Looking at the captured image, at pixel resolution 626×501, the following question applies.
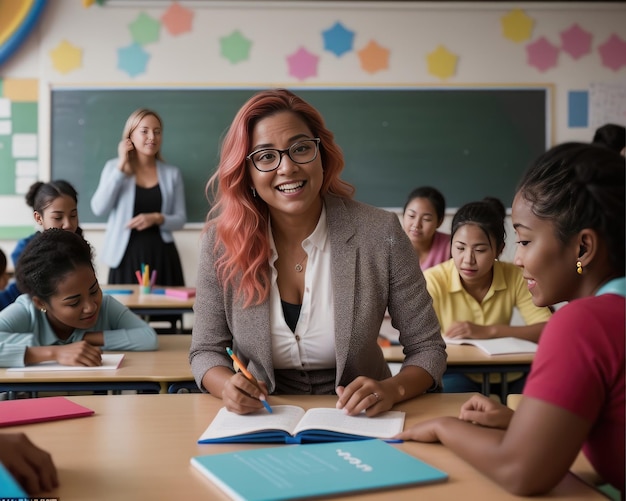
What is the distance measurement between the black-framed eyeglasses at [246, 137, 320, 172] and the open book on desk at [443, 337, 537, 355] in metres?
1.15

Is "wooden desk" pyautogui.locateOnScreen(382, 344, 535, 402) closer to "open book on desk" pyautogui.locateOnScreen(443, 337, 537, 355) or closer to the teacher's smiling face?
"open book on desk" pyautogui.locateOnScreen(443, 337, 537, 355)

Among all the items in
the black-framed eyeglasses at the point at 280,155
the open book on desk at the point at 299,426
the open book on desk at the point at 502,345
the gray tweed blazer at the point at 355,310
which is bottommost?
the open book on desk at the point at 502,345

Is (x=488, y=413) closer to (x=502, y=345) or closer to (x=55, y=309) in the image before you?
(x=502, y=345)

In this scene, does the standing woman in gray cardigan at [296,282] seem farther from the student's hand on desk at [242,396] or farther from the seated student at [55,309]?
the seated student at [55,309]

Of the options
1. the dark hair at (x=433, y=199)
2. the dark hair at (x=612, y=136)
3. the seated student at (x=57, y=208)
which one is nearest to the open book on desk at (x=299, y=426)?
the seated student at (x=57, y=208)

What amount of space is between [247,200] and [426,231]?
223 centimetres

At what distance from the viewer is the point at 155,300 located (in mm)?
4039

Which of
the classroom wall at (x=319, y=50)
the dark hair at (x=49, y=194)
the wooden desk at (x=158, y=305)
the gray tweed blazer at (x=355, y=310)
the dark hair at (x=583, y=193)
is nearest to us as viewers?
the dark hair at (x=583, y=193)

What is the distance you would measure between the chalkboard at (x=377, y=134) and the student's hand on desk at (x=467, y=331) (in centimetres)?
300

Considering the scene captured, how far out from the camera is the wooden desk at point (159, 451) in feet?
3.86

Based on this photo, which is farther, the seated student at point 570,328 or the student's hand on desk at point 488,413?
the student's hand on desk at point 488,413

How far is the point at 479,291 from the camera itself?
3.12 meters

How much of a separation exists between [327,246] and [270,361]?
1.05 ft

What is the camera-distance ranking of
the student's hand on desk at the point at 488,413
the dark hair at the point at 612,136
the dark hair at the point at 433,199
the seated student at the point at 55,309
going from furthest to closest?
the dark hair at the point at 433,199 → the dark hair at the point at 612,136 → the seated student at the point at 55,309 → the student's hand on desk at the point at 488,413
